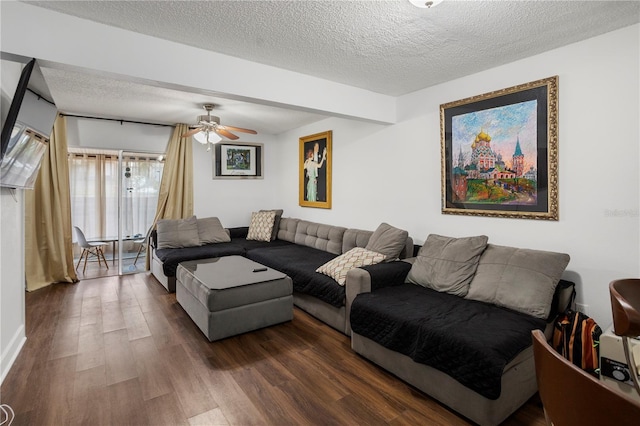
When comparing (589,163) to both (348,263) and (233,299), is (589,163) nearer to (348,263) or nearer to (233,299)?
(348,263)

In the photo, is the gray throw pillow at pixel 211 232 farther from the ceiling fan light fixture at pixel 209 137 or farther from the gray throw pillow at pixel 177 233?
the ceiling fan light fixture at pixel 209 137

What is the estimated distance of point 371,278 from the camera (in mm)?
2832

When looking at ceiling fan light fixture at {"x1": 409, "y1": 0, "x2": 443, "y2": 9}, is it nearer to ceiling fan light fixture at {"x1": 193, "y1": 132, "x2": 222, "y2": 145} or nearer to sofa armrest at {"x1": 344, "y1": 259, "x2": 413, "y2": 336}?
sofa armrest at {"x1": 344, "y1": 259, "x2": 413, "y2": 336}

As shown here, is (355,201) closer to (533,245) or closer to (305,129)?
(305,129)

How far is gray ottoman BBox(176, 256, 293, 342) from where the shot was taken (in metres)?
2.89

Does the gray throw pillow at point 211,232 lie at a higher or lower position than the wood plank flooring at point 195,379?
higher

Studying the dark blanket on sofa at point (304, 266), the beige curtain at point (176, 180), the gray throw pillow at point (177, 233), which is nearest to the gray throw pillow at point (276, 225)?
the dark blanket on sofa at point (304, 266)

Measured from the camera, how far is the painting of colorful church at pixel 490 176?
8.92ft

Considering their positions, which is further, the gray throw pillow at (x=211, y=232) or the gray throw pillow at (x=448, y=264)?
the gray throw pillow at (x=211, y=232)

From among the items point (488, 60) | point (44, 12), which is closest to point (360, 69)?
point (488, 60)

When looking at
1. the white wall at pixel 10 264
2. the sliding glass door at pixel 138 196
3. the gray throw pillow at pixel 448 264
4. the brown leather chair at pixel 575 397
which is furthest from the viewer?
the sliding glass door at pixel 138 196

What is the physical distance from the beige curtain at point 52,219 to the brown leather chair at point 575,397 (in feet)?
18.7

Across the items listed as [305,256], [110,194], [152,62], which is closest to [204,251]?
[305,256]

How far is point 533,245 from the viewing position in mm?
2715
